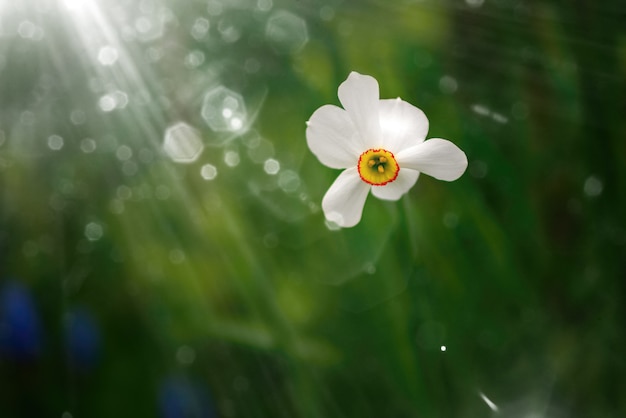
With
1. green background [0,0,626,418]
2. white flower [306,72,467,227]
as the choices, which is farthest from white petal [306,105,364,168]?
green background [0,0,626,418]

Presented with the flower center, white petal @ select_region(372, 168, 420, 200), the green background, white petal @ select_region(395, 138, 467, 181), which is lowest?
the green background

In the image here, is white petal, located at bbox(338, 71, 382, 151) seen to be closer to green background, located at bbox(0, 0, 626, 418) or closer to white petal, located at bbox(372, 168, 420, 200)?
white petal, located at bbox(372, 168, 420, 200)

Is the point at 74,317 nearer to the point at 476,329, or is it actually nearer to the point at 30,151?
the point at 30,151

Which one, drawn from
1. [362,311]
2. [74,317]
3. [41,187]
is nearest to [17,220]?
[41,187]

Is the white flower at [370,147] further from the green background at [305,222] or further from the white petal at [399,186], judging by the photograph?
the green background at [305,222]

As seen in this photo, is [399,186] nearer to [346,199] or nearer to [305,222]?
[346,199]

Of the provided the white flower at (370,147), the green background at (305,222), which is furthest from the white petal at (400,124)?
the green background at (305,222)
